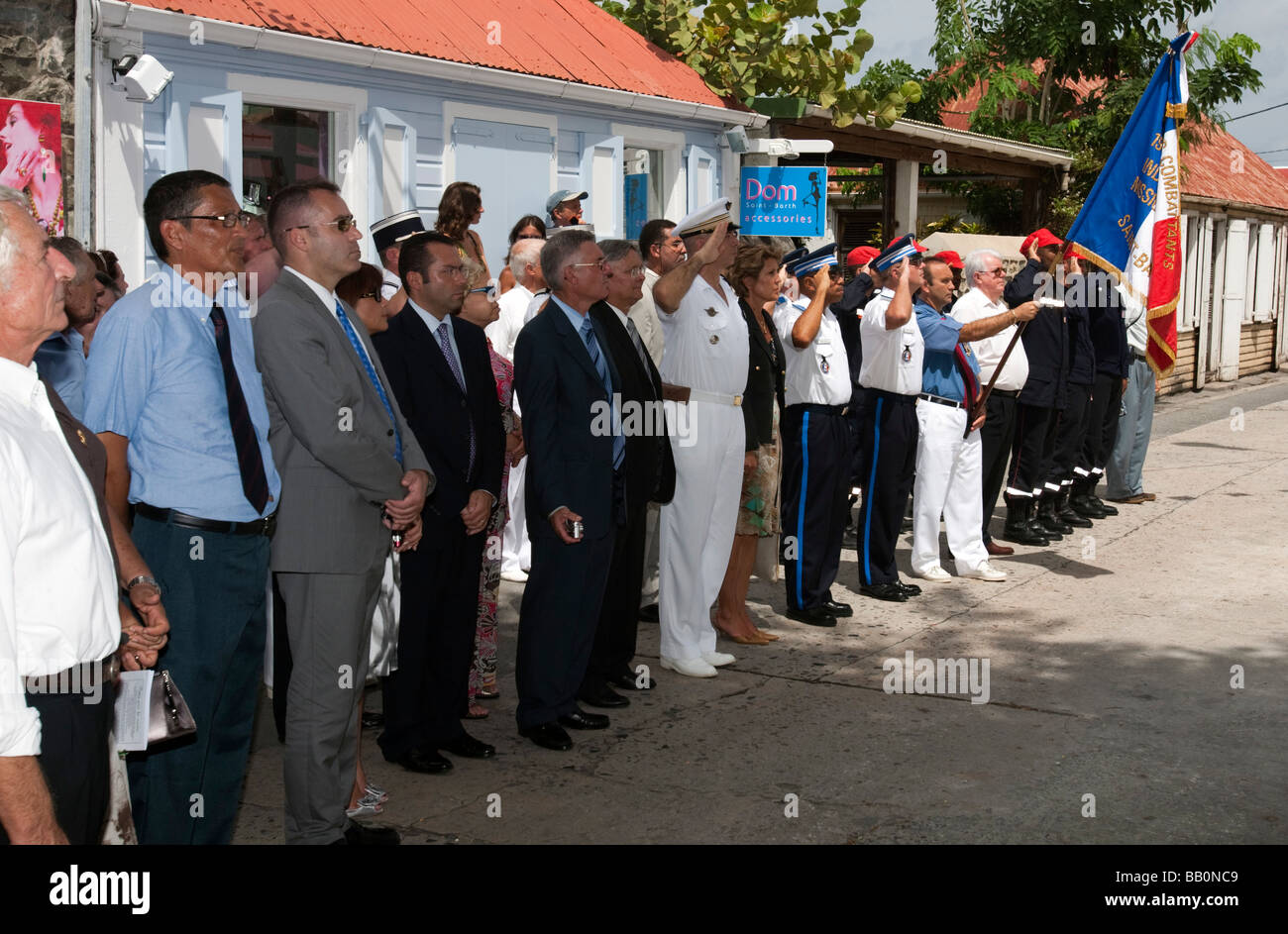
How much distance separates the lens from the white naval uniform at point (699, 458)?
6.57 metres

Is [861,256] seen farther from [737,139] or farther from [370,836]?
[370,836]

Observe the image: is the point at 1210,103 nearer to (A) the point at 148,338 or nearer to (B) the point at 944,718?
(B) the point at 944,718

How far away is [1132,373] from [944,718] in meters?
6.77

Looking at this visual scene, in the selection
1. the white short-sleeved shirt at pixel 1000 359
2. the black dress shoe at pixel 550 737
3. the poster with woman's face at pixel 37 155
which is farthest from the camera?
the white short-sleeved shirt at pixel 1000 359

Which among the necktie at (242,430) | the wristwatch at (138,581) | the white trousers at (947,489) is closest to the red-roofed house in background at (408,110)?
the white trousers at (947,489)

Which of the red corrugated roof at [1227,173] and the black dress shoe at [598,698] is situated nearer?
the black dress shoe at [598,698]

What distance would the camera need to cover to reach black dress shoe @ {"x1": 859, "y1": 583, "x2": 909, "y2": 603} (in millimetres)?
8266

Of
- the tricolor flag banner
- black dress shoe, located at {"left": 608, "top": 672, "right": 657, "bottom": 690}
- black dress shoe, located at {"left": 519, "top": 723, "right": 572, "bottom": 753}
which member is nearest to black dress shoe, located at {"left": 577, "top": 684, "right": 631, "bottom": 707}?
black dress shoe, located at {"left": 608, "top": 672, "right": 657, "bottom": 690}

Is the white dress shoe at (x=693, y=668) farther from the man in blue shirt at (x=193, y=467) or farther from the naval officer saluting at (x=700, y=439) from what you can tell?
the man in blue shirt at (x=193, y=467)

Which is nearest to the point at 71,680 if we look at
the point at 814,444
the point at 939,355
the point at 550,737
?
the point at 550,737

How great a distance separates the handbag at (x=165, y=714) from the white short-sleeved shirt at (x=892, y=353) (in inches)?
217

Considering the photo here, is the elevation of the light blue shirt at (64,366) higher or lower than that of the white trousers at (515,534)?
higher
